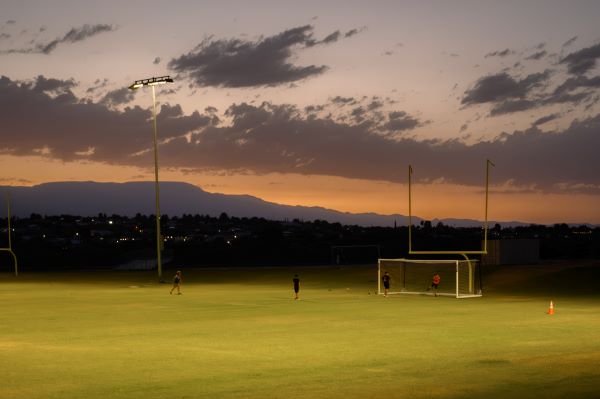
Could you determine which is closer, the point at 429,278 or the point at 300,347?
the point at 300,347

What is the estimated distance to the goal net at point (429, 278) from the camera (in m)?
49.9

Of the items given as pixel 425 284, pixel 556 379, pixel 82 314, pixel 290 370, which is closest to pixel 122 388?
pixel 290 370

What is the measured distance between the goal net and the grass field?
4.63m

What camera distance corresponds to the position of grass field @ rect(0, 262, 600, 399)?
1644cm

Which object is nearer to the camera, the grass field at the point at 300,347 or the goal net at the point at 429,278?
the grass field at the point at 300,347

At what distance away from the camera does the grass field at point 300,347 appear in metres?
16.4

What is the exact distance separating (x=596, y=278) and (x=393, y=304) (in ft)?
63.5

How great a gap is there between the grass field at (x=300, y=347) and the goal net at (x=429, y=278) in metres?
4.63

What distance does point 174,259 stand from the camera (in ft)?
→ 363

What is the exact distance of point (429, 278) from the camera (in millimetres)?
62938

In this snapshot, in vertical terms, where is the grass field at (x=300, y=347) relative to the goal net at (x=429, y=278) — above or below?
above

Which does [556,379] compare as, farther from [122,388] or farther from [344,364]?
[122,388]

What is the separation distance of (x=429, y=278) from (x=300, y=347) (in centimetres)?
4135

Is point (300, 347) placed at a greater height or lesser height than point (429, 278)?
greater
